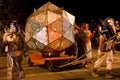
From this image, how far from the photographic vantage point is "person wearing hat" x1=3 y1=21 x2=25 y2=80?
36.0ft

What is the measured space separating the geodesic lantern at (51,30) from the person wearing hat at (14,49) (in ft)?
10.7

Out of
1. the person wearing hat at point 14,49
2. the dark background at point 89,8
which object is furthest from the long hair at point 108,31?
the dark background at point 89,8

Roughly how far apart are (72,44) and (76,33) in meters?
0.72

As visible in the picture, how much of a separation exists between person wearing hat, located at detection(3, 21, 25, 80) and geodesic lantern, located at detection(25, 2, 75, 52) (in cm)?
325

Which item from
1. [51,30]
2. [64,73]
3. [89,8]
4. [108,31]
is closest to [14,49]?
[108,31]

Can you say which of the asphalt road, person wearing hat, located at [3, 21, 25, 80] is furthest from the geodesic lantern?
person wearing hat, located at [3, 21, 25, 80]

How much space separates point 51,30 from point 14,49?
3573mm

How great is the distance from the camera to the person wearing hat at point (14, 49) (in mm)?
10969

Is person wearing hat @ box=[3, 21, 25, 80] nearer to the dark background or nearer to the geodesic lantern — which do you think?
the geodesic lantern

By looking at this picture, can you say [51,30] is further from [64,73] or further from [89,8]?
[89,8]

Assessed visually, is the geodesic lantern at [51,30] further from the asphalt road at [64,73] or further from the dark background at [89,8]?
the dark background at [89,8]

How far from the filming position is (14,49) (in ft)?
36.2

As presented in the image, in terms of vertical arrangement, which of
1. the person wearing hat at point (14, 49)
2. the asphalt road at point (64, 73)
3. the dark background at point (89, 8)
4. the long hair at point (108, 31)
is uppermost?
the dark background at point (89, 8)

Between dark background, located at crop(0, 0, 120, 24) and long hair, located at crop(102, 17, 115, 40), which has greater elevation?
dark background, located at crop(0, 0, 120, 24)
